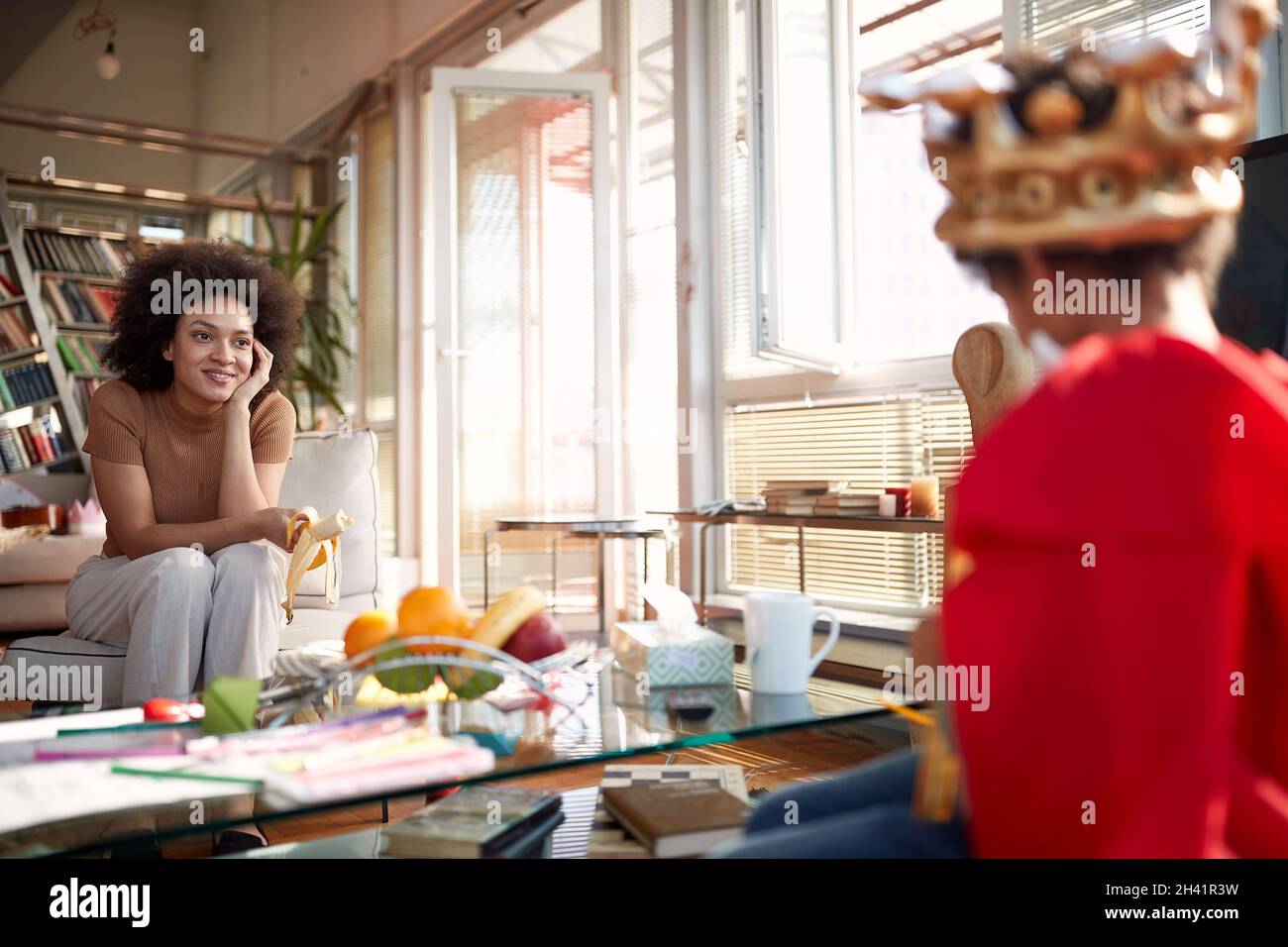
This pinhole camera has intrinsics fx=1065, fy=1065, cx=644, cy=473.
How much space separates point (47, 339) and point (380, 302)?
165 centimetres

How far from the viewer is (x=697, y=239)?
4047 mm

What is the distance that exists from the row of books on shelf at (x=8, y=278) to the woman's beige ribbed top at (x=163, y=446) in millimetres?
3885

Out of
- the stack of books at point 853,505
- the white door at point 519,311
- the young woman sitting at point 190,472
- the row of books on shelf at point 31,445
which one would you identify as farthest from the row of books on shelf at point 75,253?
the stack of books at point 853,505

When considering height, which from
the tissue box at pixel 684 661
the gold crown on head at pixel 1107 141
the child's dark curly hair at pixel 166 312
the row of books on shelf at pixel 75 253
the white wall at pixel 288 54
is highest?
the white wall at pixel 288 54

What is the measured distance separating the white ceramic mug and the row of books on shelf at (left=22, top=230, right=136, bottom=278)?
5263 mm

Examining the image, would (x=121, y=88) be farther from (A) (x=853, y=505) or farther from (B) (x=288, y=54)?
(A) (x=853, y=505)

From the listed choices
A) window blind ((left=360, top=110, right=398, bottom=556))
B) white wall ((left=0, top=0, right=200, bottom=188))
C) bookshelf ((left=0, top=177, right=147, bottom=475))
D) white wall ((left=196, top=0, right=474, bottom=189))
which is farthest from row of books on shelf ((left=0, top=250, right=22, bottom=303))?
white wall ((left=196, top=0, right=474, bottom=189))

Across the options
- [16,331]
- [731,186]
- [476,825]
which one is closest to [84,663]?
[476,825]

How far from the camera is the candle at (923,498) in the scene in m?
2.67

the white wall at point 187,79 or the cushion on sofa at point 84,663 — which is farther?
the white wall at point 187,79

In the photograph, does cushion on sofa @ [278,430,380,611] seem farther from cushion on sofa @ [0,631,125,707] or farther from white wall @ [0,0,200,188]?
white wall @ [0,0,200,188]

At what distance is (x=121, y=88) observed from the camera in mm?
7172

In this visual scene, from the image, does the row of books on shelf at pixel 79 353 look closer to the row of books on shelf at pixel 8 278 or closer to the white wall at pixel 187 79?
the row of books on shelf at pixel 8 278
